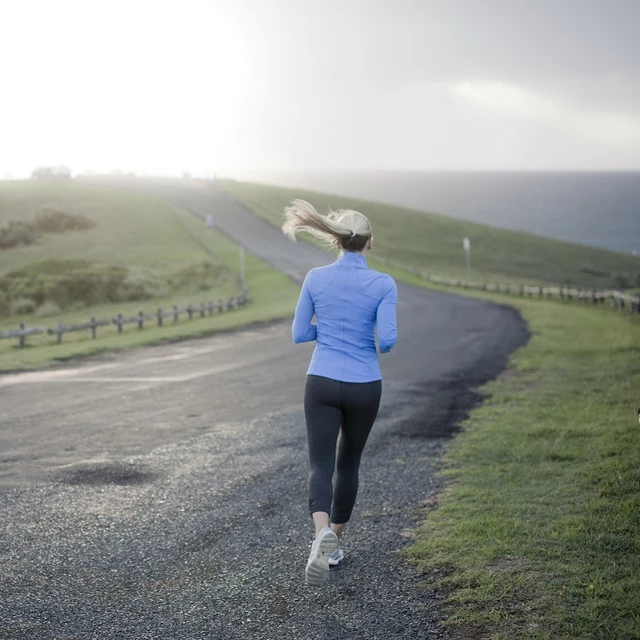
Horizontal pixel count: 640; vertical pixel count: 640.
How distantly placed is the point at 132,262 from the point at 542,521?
45.5 m

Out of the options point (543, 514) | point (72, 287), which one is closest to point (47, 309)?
point (72, 287)

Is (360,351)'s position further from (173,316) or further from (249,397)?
(173,316)

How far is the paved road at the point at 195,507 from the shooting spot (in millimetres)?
5035

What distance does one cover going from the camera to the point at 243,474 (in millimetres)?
8531

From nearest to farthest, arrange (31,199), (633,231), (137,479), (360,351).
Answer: (360,351)
(137,479)
(31,199)
(633,231)

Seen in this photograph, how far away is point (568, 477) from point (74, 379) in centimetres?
1066

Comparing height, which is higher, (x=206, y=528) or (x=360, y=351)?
(x=360, y=351)

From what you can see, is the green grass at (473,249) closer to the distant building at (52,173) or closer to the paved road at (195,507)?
the distant building at (52,173)

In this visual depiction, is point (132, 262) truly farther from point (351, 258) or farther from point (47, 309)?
point (351, 258)

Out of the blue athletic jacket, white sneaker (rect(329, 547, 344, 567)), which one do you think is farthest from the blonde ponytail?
white sneaker (rect(329, 547, 344, 567))

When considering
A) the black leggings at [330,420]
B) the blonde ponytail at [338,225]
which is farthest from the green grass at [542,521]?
the blonde ponytail at [338,225]

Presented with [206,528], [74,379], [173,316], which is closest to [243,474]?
[206,528]

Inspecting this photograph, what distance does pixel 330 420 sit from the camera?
207 inches

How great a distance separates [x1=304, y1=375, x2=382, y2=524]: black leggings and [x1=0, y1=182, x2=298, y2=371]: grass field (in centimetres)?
1380
